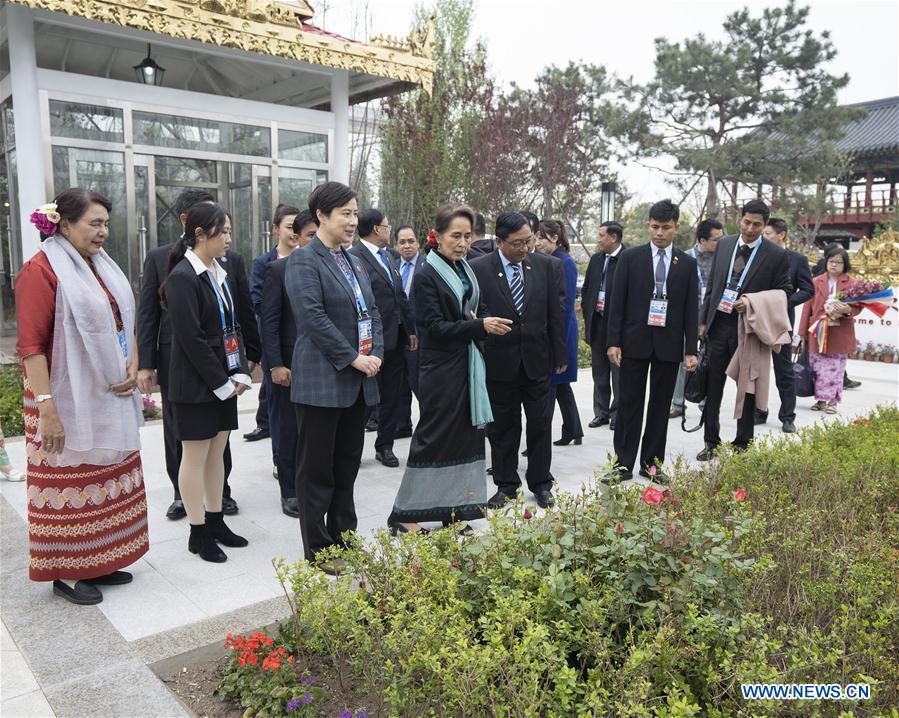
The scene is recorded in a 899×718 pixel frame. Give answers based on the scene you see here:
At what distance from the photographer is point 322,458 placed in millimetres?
3500

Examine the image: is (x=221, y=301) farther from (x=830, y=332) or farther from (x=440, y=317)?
(x=830, y=332)

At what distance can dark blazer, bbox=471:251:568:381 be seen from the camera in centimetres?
439

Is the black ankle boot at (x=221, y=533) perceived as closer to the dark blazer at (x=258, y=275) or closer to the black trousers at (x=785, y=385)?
the dark blazer at (x=258, y=275)

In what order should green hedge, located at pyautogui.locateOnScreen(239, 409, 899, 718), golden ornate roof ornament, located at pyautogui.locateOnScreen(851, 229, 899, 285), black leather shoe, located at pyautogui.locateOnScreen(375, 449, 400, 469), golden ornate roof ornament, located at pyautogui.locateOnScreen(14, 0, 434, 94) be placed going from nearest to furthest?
1. green hedge, located at pyautogui.locateOnScreen(239, 409, 899, 718)
2. black leather shoe, located at pyautogui.locateOnScreen(375, 449, 400, 469)
3. golden ornate roof ornament, located at pyautogui.locateOnScreen(14, 0, 434, 94)
4. golden ornate roof ornament, located at pyautogui.locateOnScreen(851, 229, 899, 285)

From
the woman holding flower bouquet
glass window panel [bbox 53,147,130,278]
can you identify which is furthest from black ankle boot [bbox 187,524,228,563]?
the woman holding flower bouquet

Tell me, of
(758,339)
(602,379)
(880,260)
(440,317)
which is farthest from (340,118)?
(880,260)

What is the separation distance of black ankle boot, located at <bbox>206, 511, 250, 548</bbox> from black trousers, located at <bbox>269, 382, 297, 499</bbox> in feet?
1.95

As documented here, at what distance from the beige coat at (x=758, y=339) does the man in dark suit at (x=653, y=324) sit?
0.59 m

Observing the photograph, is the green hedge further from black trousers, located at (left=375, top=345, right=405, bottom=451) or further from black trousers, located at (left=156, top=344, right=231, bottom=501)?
black trousers, located at (left=375, top=345, right=405, bottom=451)

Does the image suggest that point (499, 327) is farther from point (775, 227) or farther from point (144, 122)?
point (144, 122)

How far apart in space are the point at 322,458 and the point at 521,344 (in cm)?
150

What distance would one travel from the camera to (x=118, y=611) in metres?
3.20

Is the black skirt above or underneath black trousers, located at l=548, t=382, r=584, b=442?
above

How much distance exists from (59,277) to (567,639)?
2.53 metres
